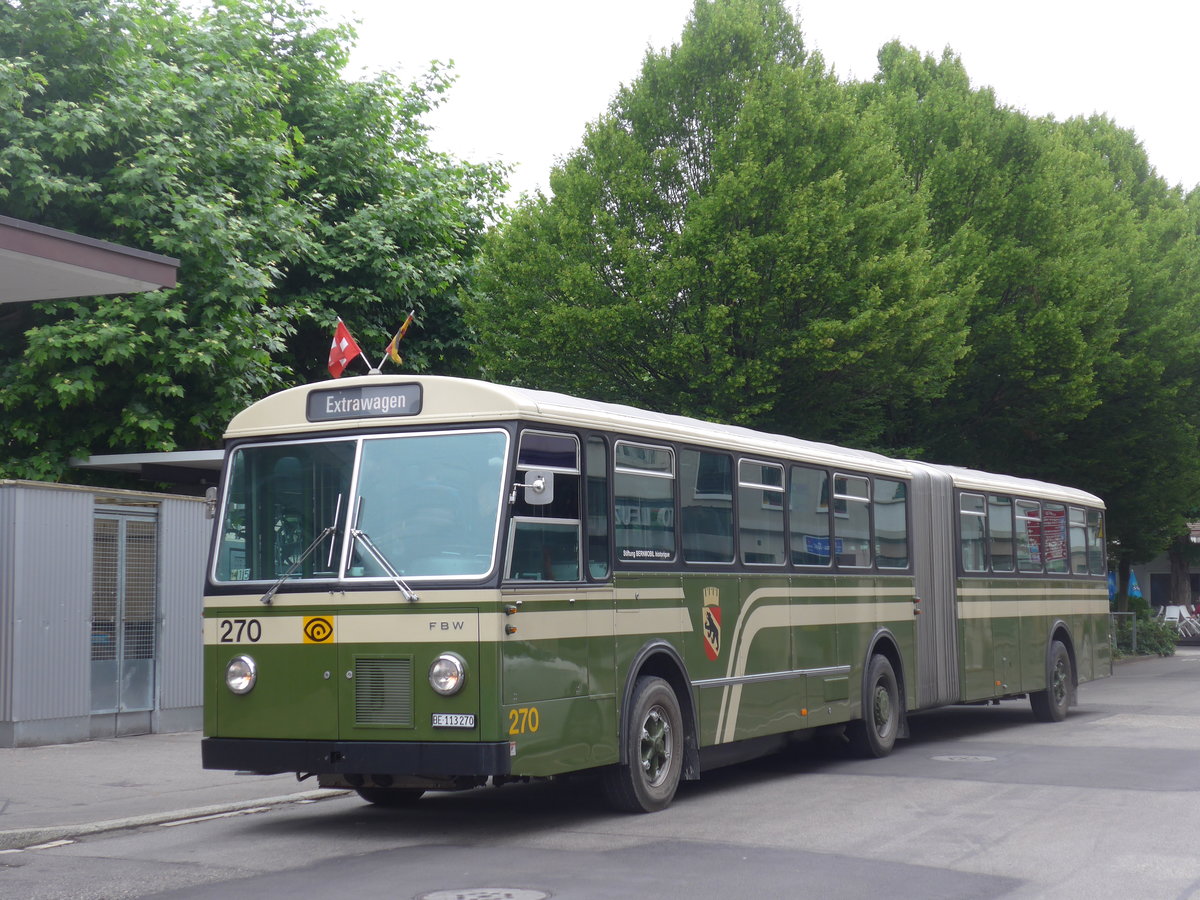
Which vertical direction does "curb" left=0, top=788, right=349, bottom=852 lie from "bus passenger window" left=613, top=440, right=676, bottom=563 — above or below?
below

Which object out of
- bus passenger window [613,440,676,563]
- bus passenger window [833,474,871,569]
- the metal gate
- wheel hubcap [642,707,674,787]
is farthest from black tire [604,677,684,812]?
the metal gate

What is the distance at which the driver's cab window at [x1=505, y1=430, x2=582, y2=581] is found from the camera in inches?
370

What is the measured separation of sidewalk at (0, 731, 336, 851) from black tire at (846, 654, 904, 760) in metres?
5.45

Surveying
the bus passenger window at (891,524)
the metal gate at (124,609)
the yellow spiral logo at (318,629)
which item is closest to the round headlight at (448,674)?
the yellow spiral logo at (318,629)

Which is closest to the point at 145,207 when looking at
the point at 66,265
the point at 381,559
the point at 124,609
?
the point at 124,609

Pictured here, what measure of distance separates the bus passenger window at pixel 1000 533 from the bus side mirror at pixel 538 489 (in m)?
9.95

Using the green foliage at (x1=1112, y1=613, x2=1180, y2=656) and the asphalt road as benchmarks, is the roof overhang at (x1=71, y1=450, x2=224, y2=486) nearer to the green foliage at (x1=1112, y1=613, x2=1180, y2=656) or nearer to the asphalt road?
the asphalt road

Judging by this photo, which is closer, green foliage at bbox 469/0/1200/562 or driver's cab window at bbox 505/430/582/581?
driver's cab window at bbox 505/430/582/581

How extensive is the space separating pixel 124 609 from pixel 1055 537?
1203 centimetres

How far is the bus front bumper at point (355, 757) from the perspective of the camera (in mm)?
9070

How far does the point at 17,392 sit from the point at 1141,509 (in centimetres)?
2492

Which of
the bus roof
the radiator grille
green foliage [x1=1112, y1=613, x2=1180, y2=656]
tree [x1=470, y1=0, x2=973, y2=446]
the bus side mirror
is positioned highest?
tree [x1=470, y1=0, x2=973, y2=446]

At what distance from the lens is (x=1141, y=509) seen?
1330 inches

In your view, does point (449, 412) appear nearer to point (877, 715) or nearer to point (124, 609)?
point (877, 715)
